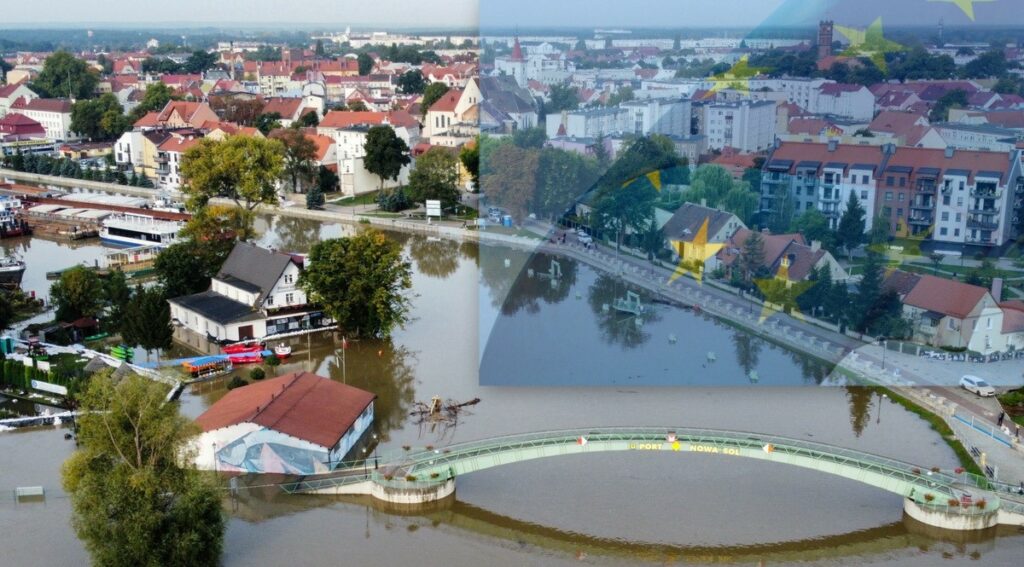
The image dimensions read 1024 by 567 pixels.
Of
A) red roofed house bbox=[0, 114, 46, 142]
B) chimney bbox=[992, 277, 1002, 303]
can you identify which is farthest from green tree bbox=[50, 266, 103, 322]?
red roofed house bbox=[0, 114, 46, 142]

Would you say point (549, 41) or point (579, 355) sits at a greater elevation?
point (549, 41)

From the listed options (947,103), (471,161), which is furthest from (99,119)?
(947,103)

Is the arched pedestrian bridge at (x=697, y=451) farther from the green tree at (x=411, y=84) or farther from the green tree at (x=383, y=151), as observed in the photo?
the green tree at (x=411, y=84)

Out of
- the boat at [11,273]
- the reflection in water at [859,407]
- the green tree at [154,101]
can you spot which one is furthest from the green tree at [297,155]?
the reflection in water at [859,407]

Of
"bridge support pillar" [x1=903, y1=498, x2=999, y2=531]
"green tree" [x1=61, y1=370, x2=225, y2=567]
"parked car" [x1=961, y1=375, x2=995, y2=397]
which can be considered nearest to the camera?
"green tree" [x1=61, y1=370, x2=225, y2=567]

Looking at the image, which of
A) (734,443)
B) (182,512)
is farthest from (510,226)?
(182,512)

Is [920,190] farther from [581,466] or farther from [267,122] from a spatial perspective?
[267,122]

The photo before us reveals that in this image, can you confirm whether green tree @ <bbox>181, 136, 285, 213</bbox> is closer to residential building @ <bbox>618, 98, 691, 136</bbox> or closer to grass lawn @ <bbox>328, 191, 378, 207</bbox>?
grass lawn @ <bbox>328, 191, 378, 207</bbox>

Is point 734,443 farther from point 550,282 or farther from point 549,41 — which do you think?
point 549,41
